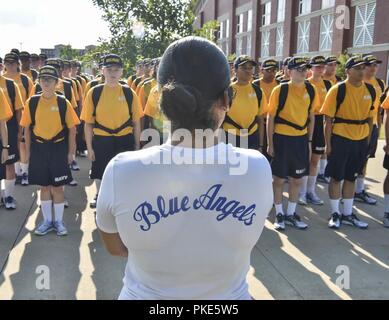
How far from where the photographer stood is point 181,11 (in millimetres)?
17172

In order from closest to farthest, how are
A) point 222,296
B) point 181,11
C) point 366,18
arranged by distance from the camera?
1. point 222,296
2. point 181,11
3. point 366,18

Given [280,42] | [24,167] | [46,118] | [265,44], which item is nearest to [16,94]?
[46,118]

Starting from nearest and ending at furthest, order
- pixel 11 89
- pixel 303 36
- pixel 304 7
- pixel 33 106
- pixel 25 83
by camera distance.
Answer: pixel 33 106, pixel 11 89, pixel 25 83, pixel 304 7, pixel 303 36

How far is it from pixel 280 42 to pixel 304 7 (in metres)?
3.77

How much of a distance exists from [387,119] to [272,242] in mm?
2321

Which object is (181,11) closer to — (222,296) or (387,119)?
(387,119)

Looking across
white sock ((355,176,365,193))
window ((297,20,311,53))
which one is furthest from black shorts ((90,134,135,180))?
window ((297,20,311,53))

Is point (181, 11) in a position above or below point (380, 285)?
above

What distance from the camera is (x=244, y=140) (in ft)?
18.6

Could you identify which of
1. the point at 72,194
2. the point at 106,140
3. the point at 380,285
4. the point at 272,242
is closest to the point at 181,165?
the point at 380,285

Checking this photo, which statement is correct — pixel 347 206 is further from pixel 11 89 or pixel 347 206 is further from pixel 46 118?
pixel 11 89

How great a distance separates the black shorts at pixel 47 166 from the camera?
503 centimetres

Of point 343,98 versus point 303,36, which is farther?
point 303,36

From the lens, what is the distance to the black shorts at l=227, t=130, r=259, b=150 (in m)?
5.57
